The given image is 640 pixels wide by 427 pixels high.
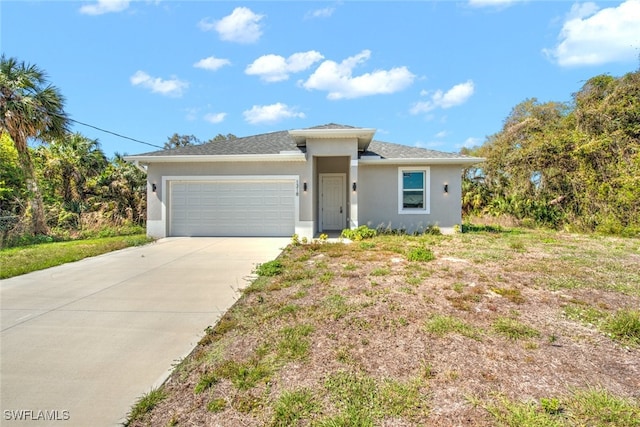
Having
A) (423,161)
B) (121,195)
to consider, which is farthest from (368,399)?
(121,195)

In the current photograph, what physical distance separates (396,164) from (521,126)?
420 inches

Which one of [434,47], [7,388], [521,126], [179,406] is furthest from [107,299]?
[521,126]

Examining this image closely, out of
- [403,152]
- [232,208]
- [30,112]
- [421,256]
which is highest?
[30,112]

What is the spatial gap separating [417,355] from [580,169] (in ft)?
48.4

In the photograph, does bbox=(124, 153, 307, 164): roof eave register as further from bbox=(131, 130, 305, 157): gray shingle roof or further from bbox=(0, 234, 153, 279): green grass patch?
bbox=(0, 234, 153, 279): green grass patch

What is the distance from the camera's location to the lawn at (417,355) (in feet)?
6.98

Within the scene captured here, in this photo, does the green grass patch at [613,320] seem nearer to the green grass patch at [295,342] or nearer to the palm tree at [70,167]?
the green grass patch at [295,342]

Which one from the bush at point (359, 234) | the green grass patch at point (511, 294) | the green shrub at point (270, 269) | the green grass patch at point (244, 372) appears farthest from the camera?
the bush at point (359, 234)

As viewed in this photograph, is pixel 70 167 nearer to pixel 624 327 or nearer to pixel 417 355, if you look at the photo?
pixel 417 355

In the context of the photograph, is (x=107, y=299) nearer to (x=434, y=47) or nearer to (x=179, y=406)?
(x=179, y=406)

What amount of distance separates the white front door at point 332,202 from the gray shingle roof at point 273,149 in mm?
1814

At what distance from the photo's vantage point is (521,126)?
55.9 ft

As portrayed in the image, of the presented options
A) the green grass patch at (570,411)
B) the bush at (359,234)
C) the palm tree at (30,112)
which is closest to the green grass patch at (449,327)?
the green grass patch at (570,411)

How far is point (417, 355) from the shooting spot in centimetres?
282
